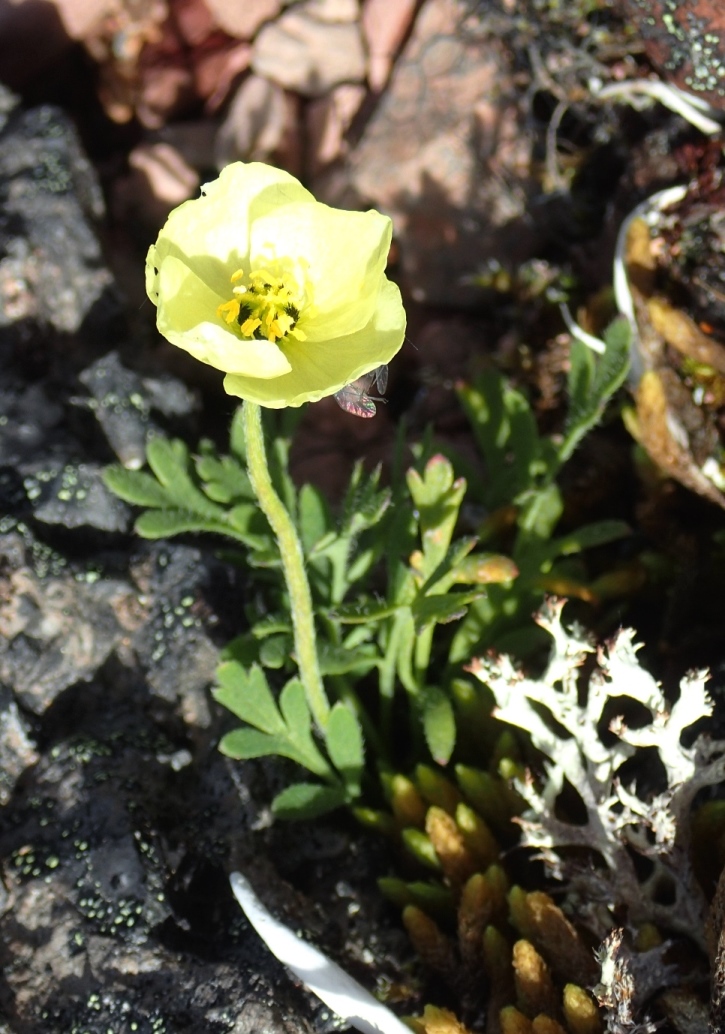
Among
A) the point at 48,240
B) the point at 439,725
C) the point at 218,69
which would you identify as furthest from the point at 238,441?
the point at 218,69

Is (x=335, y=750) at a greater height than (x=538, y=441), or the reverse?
(x=538, y=441)

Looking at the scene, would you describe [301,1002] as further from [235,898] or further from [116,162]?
[116,162]

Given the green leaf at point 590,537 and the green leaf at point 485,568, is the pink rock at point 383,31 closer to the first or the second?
the green leaf at point 590,537

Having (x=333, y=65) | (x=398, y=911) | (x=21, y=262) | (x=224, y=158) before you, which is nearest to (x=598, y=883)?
(x=398, y=911)

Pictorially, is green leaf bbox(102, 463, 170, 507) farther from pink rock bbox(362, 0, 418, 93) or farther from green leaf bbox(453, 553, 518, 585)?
pink rock bbox(362, 0, 418, 93)

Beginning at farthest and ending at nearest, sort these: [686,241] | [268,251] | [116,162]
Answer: [116,162] → [686,241] → [268,251]

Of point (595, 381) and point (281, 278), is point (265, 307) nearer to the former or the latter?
point (281, 278)

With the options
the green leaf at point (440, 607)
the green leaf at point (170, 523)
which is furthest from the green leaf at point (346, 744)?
the green leaf at point (170, 523)
